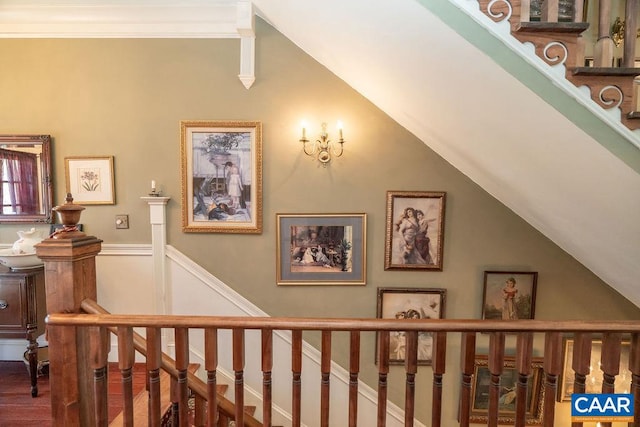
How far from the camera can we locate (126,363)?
1085 mm

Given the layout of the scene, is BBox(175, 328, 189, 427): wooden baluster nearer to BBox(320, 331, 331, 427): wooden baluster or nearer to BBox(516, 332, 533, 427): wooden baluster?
BBox(320, 331, 331, 427): wooden baluster

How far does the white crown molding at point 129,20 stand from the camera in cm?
219

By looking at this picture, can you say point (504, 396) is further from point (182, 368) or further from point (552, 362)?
point (182, 368)

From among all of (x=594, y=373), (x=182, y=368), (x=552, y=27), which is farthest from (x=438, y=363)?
(x=594, y=373)

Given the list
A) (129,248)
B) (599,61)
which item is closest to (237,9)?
(129,248)

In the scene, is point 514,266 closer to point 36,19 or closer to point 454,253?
point 454,253

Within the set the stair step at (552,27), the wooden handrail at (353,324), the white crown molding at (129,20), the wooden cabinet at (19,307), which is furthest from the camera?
the white crown molding at (129,20)

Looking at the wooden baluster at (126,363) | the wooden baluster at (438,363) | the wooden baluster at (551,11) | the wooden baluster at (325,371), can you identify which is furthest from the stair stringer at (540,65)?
the wooden baluster at (126,363)

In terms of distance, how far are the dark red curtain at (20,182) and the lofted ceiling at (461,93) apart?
98 cm

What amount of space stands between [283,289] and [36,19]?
2881mm

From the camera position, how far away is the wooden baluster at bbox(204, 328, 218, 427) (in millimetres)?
1067

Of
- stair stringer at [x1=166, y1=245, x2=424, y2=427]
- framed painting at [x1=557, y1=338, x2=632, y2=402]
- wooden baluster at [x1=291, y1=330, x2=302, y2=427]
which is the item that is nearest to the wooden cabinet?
stair stringer at [x1=166, y1=245, x2=424, y2=427]

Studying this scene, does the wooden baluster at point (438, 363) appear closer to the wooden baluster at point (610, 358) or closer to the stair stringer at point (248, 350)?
the wooden baluster at point (610, 358)

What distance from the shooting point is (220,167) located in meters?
2.32
